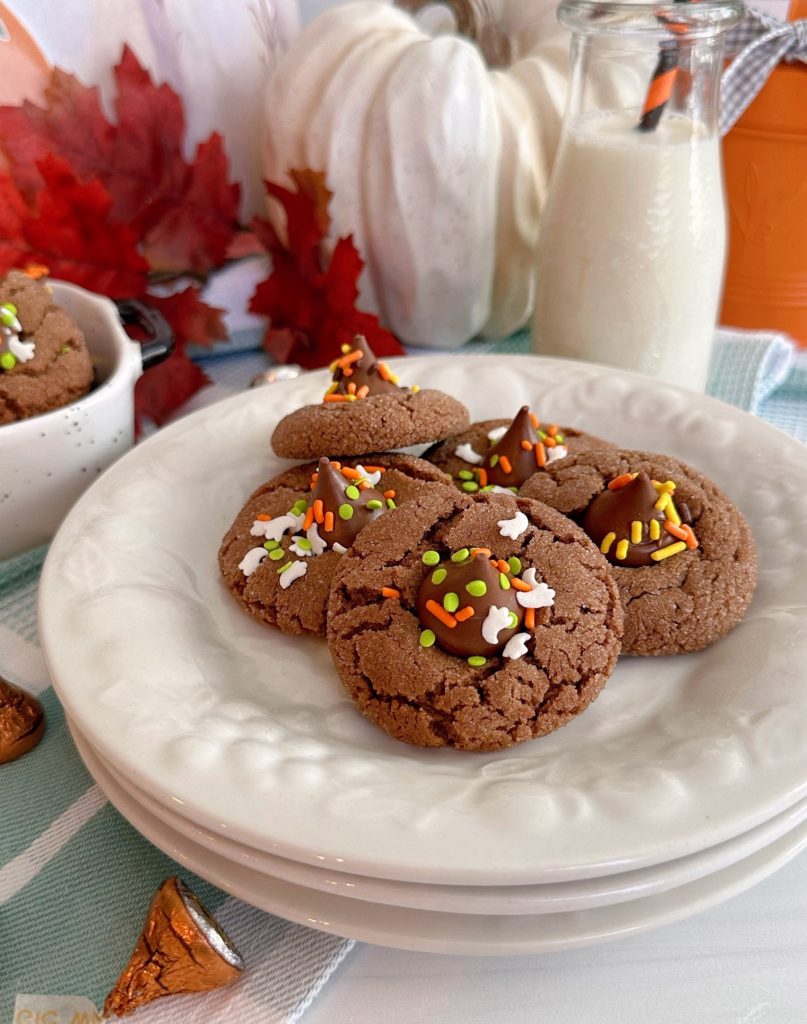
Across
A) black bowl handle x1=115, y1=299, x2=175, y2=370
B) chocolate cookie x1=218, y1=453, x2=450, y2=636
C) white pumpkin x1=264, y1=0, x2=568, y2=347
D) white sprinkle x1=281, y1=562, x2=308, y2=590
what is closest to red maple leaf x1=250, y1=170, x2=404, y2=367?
white pumpkin x1=264, y1=0, x2=568, y2=347

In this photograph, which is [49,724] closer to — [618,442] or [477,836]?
[477,836]

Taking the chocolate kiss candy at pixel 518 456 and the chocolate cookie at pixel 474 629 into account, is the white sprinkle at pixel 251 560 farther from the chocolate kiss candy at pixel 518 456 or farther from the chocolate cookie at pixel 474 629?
the chocolate kiss candy at pixel 518 456

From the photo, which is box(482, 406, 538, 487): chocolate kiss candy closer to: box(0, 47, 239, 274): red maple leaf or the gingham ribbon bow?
the gingham ribbon bow

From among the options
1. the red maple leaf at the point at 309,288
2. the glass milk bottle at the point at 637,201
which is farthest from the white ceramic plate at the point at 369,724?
the red maple leaf at the point at 309,288

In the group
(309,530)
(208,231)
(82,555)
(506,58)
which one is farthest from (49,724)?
(506,58)

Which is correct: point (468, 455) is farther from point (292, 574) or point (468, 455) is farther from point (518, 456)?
point (292, 574)

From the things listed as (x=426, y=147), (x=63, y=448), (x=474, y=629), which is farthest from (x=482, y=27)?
(x=474, y=629)
